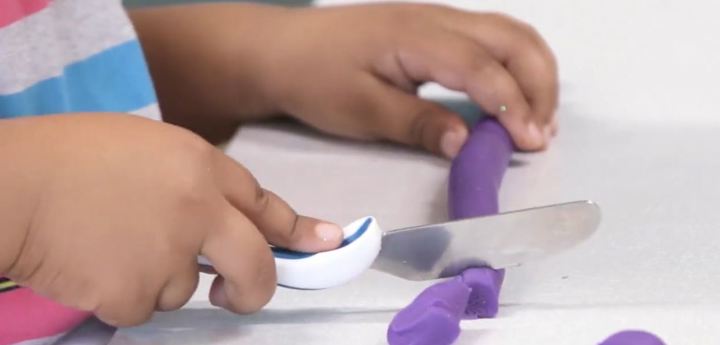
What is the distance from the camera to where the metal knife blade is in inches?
14.9

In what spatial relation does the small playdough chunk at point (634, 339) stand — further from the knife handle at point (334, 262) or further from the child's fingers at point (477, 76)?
the child's fingers at point (477, 76)

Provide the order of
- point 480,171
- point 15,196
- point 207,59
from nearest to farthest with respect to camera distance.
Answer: point 15,196 → point 480,171 → point 207,59

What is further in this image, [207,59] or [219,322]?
[207,59]

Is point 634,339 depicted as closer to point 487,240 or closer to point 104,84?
point 487,240

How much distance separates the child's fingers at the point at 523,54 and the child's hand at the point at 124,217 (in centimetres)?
22

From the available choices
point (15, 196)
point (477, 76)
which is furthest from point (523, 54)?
point (15, 196)

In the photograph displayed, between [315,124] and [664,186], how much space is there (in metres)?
0.19

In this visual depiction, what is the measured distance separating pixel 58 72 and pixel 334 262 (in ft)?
0.72

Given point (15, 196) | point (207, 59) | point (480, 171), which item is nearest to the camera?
point (15, 196)

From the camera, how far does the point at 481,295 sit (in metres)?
0.38

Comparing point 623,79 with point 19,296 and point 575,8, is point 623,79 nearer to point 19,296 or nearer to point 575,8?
point 575,8

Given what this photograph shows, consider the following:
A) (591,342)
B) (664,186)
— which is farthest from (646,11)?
(591,342)

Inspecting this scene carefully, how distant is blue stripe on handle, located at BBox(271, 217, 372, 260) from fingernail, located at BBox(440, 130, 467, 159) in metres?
0.17

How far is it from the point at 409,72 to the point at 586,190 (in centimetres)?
13
